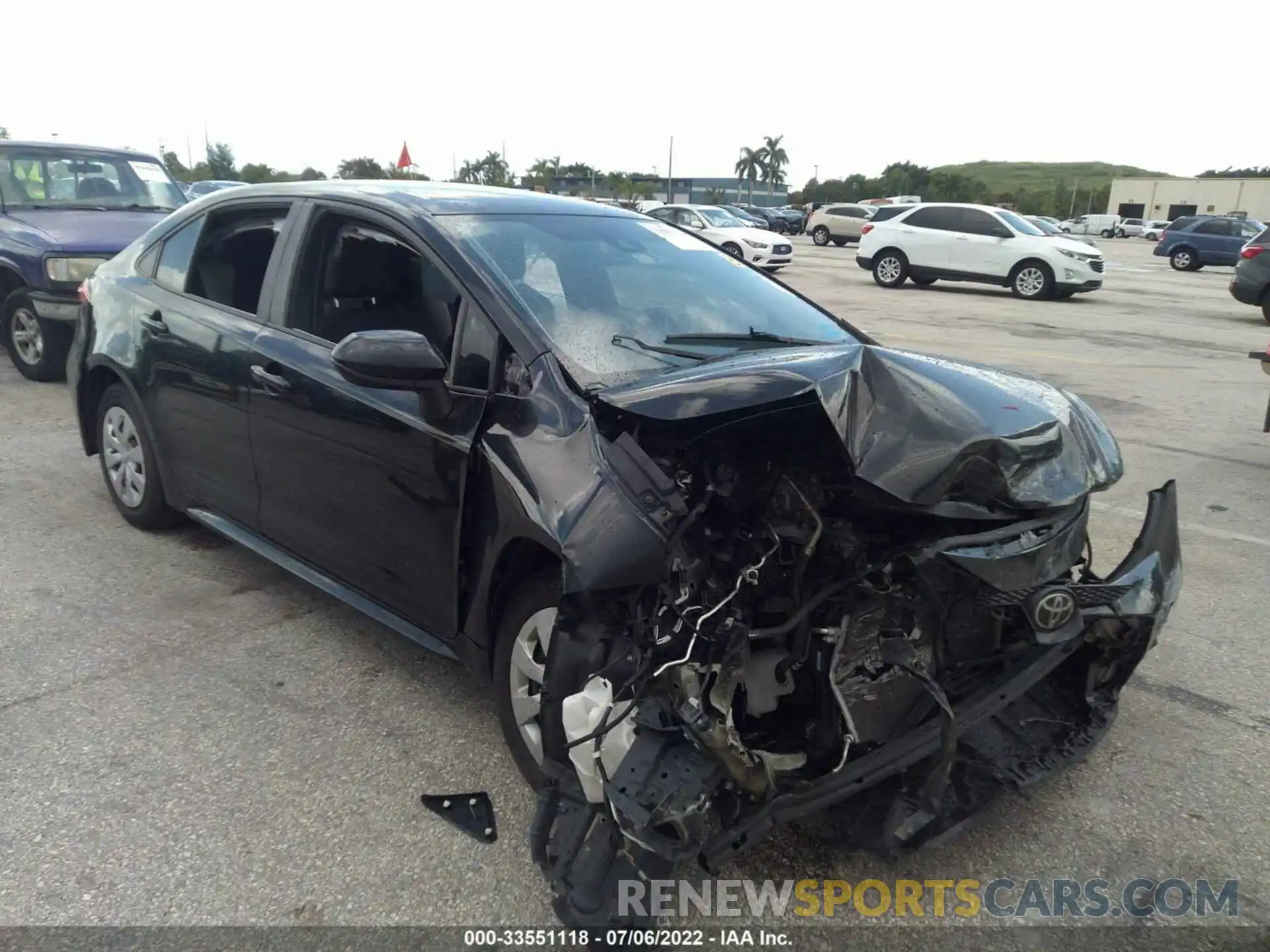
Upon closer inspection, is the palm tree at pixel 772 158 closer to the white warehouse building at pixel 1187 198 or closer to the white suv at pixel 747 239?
the white warehouse building at pixel 1187 198

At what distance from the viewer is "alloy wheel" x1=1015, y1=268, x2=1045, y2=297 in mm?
17859

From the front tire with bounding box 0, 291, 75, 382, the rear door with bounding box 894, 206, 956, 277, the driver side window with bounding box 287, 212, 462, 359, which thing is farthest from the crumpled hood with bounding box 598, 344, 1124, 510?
the rear door with bounding box 894, 206, 956, 277

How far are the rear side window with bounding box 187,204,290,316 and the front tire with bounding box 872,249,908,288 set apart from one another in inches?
667

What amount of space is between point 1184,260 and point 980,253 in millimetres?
12443

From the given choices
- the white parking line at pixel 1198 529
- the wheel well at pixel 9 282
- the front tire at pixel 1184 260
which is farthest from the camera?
the front tire at pixel 1184 260

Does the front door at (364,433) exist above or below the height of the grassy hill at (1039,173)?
below

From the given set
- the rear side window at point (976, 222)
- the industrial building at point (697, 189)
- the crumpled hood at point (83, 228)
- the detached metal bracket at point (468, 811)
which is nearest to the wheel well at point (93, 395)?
the detached metal bracket at point (468, 811)

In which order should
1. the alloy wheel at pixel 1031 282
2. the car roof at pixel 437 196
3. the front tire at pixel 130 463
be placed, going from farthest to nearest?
the alloy wheel at pixel 1031 282, the front tire at pixel 130 463, the car roof at pixel 437 196

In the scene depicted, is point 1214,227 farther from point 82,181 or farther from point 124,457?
point 124,457

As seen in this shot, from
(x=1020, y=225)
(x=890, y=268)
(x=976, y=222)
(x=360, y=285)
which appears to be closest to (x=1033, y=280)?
(x=1020, y=225)

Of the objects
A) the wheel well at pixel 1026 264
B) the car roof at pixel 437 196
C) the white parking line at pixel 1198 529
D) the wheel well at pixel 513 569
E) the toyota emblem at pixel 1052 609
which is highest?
the car roof at pixel 437 196

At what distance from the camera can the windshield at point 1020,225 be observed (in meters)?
17.9

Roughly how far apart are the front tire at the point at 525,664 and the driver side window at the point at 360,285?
3.29ft

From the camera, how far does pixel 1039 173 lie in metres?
186
